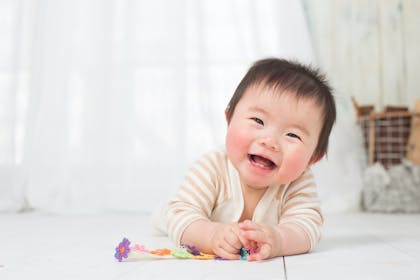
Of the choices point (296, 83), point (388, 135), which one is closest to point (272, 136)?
point (296, 83)

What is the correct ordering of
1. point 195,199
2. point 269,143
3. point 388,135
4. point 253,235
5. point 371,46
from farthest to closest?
point 371,46, point 388,135, point 195,199, point 269,143, point 253,235

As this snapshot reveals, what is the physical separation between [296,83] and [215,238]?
13.5 inches

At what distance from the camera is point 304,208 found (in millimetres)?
1080

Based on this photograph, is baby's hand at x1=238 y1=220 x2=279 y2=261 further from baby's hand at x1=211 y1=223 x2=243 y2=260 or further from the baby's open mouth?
the baby's open mouth

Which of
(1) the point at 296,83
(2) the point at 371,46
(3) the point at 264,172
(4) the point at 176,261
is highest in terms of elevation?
(2) the point at 371,46

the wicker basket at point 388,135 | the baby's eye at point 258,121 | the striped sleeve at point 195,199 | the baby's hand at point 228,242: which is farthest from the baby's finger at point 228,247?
the wicker basket at point 388,135

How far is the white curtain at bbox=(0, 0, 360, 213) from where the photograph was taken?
2.02m

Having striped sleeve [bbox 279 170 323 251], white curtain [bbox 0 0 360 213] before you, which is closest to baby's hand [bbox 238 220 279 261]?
striped sleeve [bbox 279 170 323 251]

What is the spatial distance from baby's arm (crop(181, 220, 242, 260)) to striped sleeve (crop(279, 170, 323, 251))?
18 cm

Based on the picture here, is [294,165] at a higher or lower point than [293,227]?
higher

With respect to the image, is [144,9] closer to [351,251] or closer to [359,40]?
[359,40]

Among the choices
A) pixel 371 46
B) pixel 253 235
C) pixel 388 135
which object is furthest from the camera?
pixel 371 46

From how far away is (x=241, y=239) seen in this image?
2.83ft

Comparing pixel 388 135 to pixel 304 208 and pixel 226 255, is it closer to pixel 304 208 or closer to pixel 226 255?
pixel 304 208
